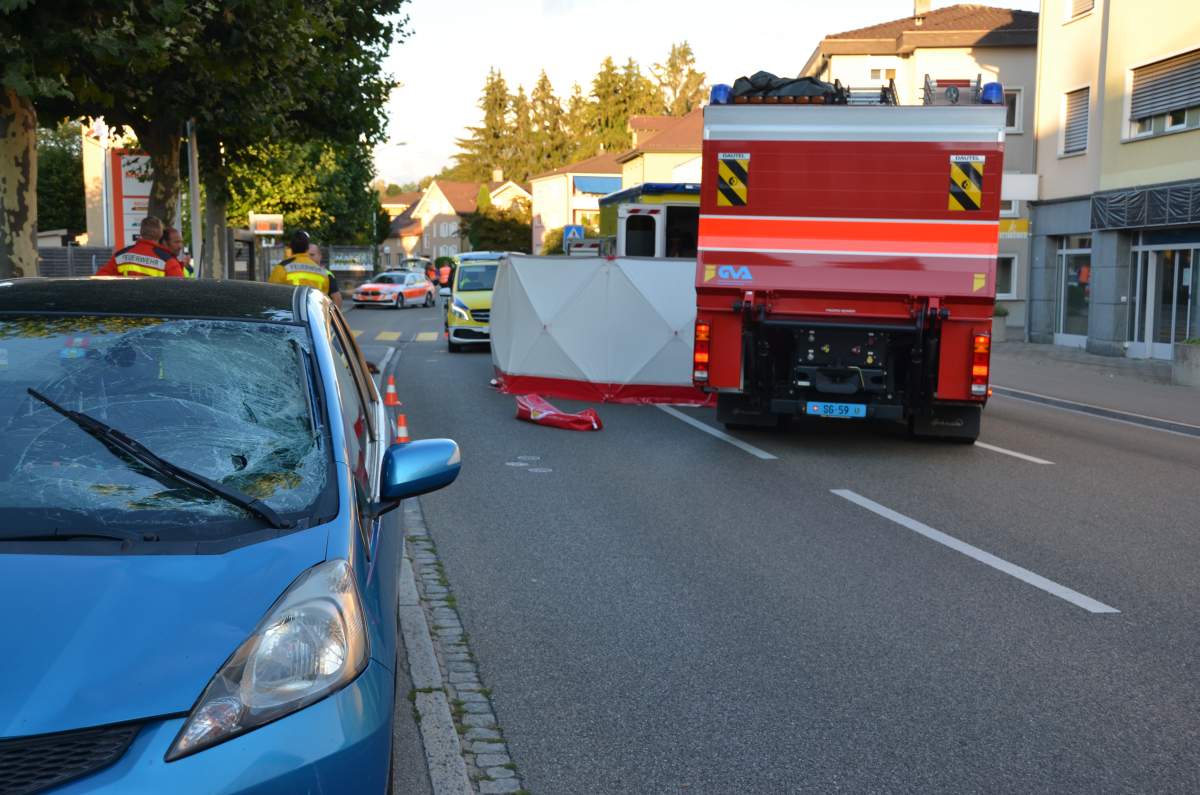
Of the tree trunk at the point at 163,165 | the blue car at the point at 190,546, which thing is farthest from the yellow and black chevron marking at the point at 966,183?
the tree trunk at the point at 163,165

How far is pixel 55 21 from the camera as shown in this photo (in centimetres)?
1124

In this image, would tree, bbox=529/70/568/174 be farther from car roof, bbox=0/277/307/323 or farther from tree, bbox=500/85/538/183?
car roof, bbox=0/277/307/323

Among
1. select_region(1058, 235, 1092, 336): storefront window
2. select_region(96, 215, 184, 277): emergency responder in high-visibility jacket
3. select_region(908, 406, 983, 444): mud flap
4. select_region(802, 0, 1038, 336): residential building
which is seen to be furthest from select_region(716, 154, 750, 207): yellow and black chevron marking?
select_region(802, 0, 1038, 336): residential building

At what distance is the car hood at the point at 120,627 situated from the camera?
2607 millimetres

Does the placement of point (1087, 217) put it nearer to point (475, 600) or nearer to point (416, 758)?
point (475, 600)

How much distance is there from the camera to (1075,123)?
3061 cm

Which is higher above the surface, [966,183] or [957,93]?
[957,93]

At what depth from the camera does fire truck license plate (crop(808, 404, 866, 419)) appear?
11953 millimetres

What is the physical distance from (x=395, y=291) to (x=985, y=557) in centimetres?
4652

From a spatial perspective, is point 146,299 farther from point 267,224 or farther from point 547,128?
point 547,128

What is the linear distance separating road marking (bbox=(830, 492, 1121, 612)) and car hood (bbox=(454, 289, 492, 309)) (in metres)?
16.9

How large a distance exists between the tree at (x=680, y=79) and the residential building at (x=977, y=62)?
69.3 meters

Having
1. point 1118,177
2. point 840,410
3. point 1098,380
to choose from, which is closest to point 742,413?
point 840,410

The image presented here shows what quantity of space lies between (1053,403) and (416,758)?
15.4 m
